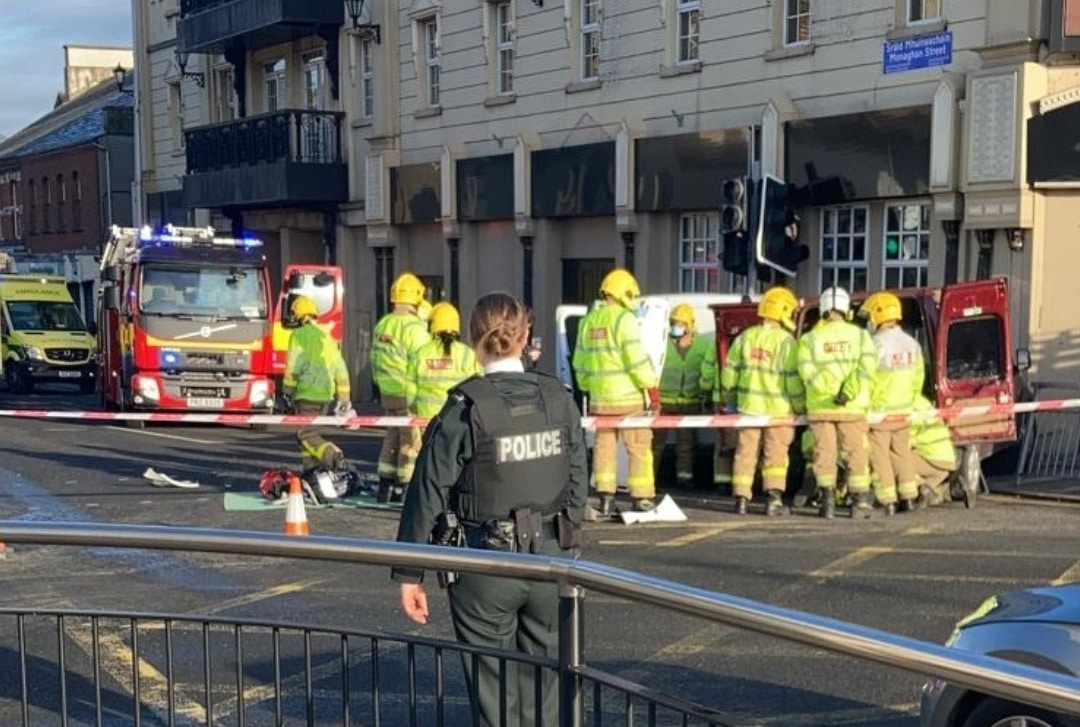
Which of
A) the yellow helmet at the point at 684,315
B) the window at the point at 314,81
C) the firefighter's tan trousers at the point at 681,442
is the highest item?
the window at the point at 314,81

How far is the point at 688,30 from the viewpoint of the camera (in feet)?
62.7

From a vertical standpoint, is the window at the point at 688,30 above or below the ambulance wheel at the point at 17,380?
above

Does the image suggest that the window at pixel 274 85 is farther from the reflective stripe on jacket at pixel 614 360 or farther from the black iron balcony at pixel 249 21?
the reflective stripe on jacket at pixel 614 360

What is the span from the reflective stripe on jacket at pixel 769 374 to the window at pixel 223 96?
24.0 meters

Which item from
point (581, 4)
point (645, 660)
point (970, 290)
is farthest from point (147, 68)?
point (645, 660)

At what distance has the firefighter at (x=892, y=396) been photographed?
1103 centimetres

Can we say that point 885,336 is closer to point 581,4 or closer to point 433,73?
point 581,4

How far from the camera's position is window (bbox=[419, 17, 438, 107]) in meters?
24.8

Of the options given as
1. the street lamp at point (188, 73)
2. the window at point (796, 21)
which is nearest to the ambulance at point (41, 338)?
the street lamp at point (188, 73)

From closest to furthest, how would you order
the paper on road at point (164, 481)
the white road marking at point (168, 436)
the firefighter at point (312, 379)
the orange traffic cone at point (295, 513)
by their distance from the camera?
the orange traffic cone at point (295, 513), the firefighter at point (312, 379), the paper on road at point (164, 481), the white road marking at point (168, 436)

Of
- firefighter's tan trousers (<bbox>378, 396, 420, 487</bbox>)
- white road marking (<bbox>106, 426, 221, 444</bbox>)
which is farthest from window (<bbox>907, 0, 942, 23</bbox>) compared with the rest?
white road marking (<bbox>106, 426, 221, 444</bbox>)

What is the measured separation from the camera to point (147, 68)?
118 feet

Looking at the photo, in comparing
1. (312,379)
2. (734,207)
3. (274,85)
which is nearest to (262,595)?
(312,379)

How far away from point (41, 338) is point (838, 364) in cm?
2168
